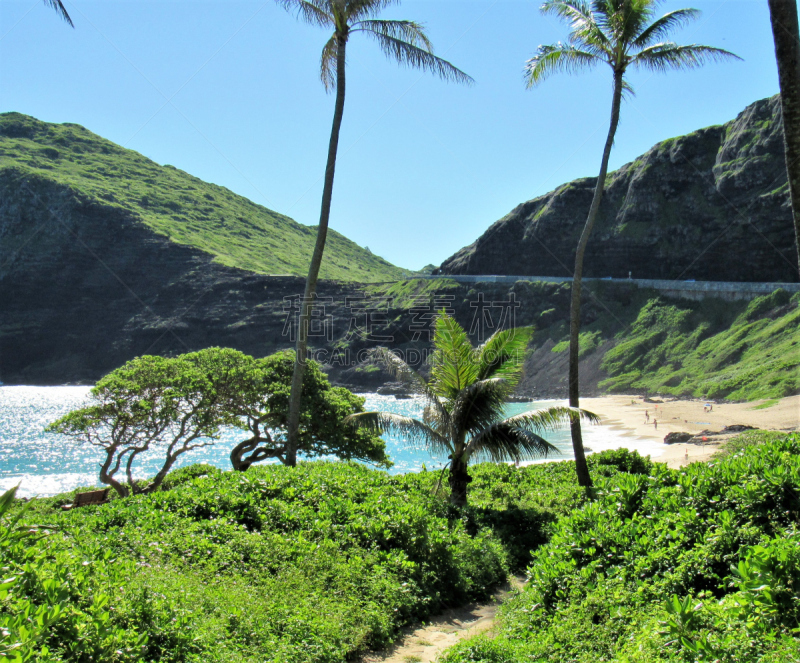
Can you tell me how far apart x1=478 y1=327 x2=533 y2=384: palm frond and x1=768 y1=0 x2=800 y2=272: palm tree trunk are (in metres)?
7.37

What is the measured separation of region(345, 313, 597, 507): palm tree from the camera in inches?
471

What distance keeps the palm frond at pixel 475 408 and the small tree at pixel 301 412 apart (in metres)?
6.62

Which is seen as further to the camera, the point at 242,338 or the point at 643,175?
the point at 242,338

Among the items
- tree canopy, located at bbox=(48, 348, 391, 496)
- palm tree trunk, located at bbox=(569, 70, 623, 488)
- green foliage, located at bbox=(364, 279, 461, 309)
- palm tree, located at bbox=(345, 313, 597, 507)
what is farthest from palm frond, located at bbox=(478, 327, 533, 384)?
green foliage, located at bbox=(364, 279, 461, 309)

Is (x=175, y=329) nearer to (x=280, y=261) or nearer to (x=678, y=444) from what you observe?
(x=280, y=261)

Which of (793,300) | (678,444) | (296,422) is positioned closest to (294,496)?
(296,422)

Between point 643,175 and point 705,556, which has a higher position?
point 643,175

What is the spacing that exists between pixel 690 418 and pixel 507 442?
43.3 meters

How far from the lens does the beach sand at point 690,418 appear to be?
35625 mm

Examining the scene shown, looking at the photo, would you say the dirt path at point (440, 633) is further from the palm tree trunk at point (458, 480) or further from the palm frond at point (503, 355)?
the palm frond at point (503, 355)

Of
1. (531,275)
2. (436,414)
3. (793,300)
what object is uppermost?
(531,275)

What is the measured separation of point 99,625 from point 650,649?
13.1 ft

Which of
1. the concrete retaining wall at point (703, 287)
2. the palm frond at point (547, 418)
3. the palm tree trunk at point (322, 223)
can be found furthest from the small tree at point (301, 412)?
the concrete retaining wall at point (703, 287)

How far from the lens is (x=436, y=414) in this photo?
40.9 feet
